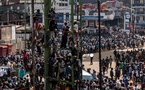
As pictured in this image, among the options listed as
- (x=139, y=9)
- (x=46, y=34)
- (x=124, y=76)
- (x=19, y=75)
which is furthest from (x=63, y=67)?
(x=139, y=9)

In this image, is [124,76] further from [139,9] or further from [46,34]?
[139,9]

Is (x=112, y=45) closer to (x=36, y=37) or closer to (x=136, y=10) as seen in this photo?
(x=36, y=37)

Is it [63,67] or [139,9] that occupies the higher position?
[139,9]

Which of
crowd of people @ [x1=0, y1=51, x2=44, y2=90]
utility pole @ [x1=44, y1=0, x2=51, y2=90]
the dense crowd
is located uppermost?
utility pole @ [x1=44, y1=0, x2=51, y2=90]

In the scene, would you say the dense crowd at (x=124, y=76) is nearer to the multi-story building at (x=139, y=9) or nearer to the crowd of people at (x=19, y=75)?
the crowd of people at (x=19, y=75)

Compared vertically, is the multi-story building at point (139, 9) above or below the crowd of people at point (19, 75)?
above

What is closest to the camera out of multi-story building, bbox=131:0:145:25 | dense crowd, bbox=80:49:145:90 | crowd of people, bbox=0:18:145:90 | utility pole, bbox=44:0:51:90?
crowd of people, bbox=0:18:145:90

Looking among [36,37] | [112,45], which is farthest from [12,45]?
[36,37]

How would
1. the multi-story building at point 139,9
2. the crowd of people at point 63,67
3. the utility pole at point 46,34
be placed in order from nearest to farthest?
the crowd of people at point 63,67 < the utility pole at point 46,34 < the multi-story building at point 139,9

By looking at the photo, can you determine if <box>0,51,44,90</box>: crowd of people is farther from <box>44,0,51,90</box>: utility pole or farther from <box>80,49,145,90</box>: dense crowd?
<box>44,0,51,90</box>: utility pole

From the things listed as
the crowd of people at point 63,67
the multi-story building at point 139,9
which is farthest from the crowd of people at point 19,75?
the multi-story building at point 139,9

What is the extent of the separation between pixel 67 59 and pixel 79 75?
4.01 feet

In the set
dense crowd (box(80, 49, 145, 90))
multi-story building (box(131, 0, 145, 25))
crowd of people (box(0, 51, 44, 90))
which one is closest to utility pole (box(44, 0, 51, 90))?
crowd of people (box(0, 51, 44, 90))

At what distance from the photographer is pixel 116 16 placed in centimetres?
7238
